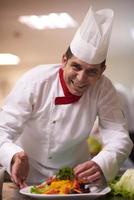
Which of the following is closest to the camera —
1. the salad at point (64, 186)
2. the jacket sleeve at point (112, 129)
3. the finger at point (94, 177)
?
the salad at point (64, 186)

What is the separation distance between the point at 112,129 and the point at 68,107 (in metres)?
0.19

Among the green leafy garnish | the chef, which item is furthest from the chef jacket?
the green leafy garnish

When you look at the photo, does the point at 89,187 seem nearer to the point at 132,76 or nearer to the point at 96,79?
the point at 96,79

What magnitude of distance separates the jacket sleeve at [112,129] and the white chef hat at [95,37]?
137mm

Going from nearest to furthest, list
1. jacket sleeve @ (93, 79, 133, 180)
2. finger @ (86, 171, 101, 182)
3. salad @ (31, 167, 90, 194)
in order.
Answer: salad @ (31, 167, 90, 194) < finger @ (86, 171, 101, 182) < jacket sleeve @ (93, 79, 133, 180)

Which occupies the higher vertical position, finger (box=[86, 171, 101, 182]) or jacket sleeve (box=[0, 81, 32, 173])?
jacket sleeve (box=[0, 81, 32, 173])

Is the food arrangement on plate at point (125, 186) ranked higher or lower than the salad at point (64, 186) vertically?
lower

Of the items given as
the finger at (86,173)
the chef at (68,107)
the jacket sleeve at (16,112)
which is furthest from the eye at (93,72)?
the finger at (86,173)

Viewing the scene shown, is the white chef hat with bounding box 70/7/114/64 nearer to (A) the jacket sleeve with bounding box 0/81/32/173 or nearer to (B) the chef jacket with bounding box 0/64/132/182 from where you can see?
(B) the chef jacket with bounding box 0/64/132/182

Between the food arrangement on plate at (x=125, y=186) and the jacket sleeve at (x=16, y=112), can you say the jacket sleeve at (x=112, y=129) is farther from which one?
the jacket sleeve at (x=16, y=112)

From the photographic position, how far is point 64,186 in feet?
3.75

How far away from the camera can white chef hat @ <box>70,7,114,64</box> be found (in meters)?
1.46

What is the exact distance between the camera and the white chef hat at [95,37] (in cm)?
146

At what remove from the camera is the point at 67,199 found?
3.54 feet
